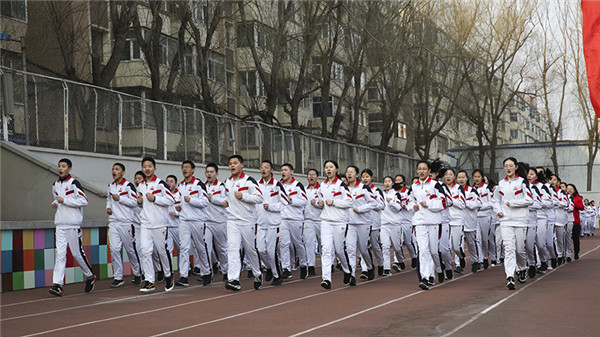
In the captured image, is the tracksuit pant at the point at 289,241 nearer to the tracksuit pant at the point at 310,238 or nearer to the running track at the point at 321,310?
the tracksuit pant at the point at 310,238

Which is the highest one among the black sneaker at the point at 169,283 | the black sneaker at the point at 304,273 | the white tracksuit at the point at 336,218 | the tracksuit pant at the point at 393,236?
the white tracksuit at the point at 336,218

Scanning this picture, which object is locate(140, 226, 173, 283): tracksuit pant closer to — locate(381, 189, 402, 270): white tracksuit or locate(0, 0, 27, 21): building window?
locate(381, 189, 402, 270): white tracksuit

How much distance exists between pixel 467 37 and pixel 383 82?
582 centimetres

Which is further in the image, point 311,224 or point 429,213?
point 311,224

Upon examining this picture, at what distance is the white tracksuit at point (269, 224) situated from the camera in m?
15.3

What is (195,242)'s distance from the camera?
16.8 metres

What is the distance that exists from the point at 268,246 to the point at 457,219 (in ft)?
15.7

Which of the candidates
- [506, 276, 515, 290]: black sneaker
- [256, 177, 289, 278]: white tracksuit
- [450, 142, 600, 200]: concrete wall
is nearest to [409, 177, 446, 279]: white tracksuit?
[506, 276, 515, 290]: black sneaker

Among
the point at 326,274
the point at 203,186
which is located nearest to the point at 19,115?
the point at 203,186

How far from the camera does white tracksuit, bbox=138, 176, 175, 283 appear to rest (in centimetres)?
1445

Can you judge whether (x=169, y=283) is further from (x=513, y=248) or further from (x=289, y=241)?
(x=513, y=248)

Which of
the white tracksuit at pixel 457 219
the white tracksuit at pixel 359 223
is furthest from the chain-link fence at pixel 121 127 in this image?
the white tracksuit at pixel 457 219

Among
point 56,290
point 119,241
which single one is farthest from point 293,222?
point 56,290

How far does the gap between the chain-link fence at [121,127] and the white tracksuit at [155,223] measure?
3.86 m
